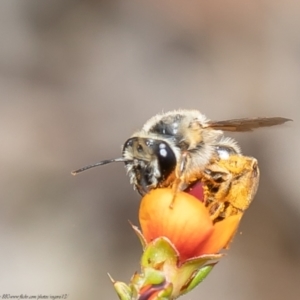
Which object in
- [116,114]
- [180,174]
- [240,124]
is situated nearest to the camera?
[180,174]

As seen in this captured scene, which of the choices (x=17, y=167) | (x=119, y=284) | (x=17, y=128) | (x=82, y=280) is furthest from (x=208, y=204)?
(x=17, y=128)

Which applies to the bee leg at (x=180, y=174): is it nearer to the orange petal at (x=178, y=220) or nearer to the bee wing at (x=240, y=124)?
the orange petal at (x=178, y=220)

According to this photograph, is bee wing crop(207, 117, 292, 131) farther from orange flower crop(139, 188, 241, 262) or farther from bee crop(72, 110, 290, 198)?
orange flower crop(139, 188, 241, 262)

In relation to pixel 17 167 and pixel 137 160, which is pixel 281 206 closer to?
pixel 17 167

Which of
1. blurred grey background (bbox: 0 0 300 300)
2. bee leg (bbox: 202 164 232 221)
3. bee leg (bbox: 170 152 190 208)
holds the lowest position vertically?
blurred grey background (bbox: 0 0 300 300)

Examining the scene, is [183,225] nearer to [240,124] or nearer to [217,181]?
[217,181]

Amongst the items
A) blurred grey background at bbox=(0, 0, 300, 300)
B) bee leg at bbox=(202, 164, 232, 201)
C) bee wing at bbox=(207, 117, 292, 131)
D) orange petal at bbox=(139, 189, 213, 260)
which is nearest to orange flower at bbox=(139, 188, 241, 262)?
orange petal at bbox=(139, 189, 213, 260)

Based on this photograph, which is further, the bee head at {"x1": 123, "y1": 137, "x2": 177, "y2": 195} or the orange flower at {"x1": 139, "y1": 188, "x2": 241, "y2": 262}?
the bee head at {"x1": 123, "y1": 137, "x2": 177, "y2": 195}

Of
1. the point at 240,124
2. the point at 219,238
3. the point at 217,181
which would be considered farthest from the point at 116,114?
the point at 219,238
